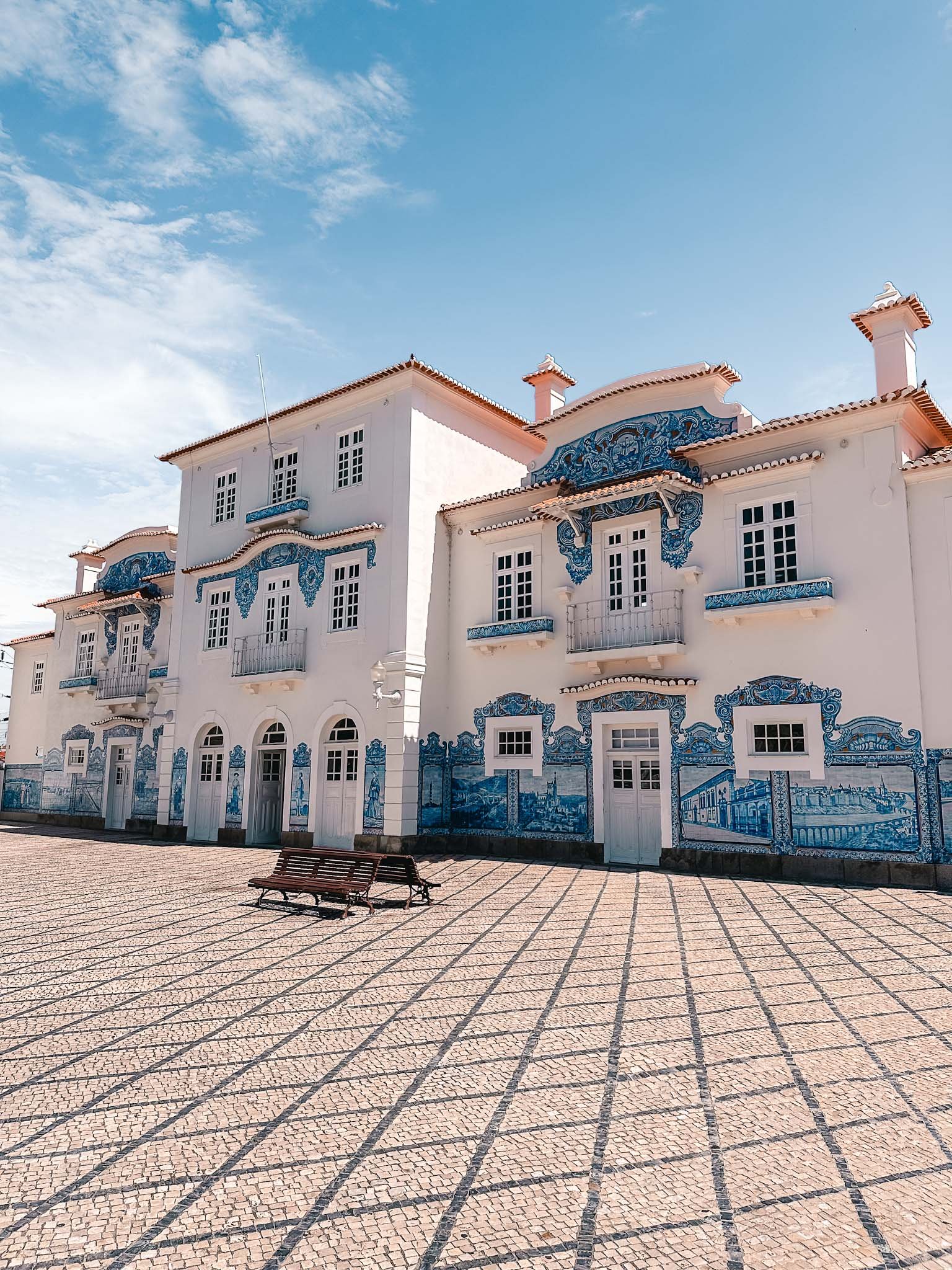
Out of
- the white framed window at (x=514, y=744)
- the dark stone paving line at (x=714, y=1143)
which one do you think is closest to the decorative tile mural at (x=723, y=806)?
the white framed window at (x=514, y=744)

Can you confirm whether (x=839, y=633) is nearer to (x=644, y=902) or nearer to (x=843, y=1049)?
(x=644, y=902)

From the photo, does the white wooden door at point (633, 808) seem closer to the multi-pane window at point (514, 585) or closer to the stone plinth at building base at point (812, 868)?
the stone plinth at building base at point (812, 868)

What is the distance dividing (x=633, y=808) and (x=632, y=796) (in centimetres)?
20

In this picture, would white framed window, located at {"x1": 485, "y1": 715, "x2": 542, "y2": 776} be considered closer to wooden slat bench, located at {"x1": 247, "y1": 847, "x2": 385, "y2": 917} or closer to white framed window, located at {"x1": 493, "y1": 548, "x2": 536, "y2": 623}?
white framed window, located at {"x1": 493, "y1": 548, "x2": 536, "y2": 623}

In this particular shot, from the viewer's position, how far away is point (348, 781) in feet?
57.8

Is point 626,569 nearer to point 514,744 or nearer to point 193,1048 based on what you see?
point 514,744

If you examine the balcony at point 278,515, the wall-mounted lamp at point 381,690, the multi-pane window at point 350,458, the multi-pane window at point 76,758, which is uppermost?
the multi-pane window at point 350,458

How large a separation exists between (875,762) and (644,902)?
162 inches

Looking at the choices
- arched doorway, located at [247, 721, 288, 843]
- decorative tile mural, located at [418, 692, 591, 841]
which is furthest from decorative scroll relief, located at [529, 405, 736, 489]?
arched doorway, located at [247, 721, 288, 843]

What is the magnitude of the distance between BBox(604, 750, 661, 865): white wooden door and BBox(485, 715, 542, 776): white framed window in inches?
60.2

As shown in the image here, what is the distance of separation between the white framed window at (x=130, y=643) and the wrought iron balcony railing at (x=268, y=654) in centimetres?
609

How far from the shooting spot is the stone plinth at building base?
11.8m

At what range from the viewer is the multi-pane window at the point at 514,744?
1652cm

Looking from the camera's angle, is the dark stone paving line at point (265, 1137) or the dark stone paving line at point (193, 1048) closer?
the dark stone paving line at point (265, 1137)
